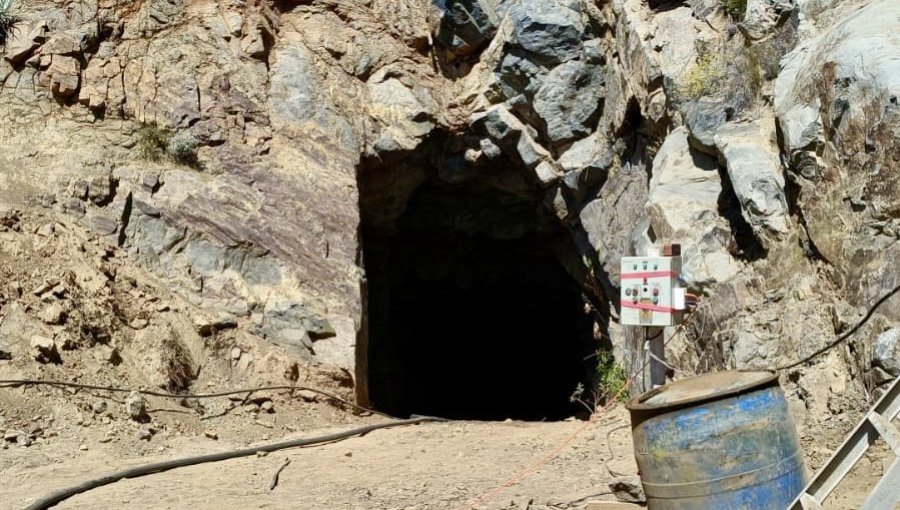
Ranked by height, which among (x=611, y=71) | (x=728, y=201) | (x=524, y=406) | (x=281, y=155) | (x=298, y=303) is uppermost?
(x=611, y=71)

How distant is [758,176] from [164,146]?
6.43 meters

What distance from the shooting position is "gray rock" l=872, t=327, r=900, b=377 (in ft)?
18.0

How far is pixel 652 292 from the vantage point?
5.44 metres

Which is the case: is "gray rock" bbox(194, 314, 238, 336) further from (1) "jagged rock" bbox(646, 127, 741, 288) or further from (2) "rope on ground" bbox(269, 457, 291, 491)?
(1) "jagged rock" bbox(646, 127, 741, 288)

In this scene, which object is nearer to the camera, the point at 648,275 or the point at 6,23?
the point at 648,275

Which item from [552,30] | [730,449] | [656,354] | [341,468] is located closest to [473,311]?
[552,30]

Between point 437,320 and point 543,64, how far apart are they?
20.9ft

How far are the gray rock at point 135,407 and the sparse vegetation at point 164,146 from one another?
10.4ft

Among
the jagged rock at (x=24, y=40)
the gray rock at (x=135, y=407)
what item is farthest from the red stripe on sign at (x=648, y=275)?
the jagged rock at (x=24, y=40)

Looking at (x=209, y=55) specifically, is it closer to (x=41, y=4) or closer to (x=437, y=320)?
(x=41, y=4)

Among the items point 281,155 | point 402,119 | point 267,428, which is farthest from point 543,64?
point 267,428

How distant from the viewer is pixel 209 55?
10.7 metres

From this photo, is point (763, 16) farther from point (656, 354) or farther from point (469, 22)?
point (469, 22)

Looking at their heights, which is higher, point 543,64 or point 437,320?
point 543,64
